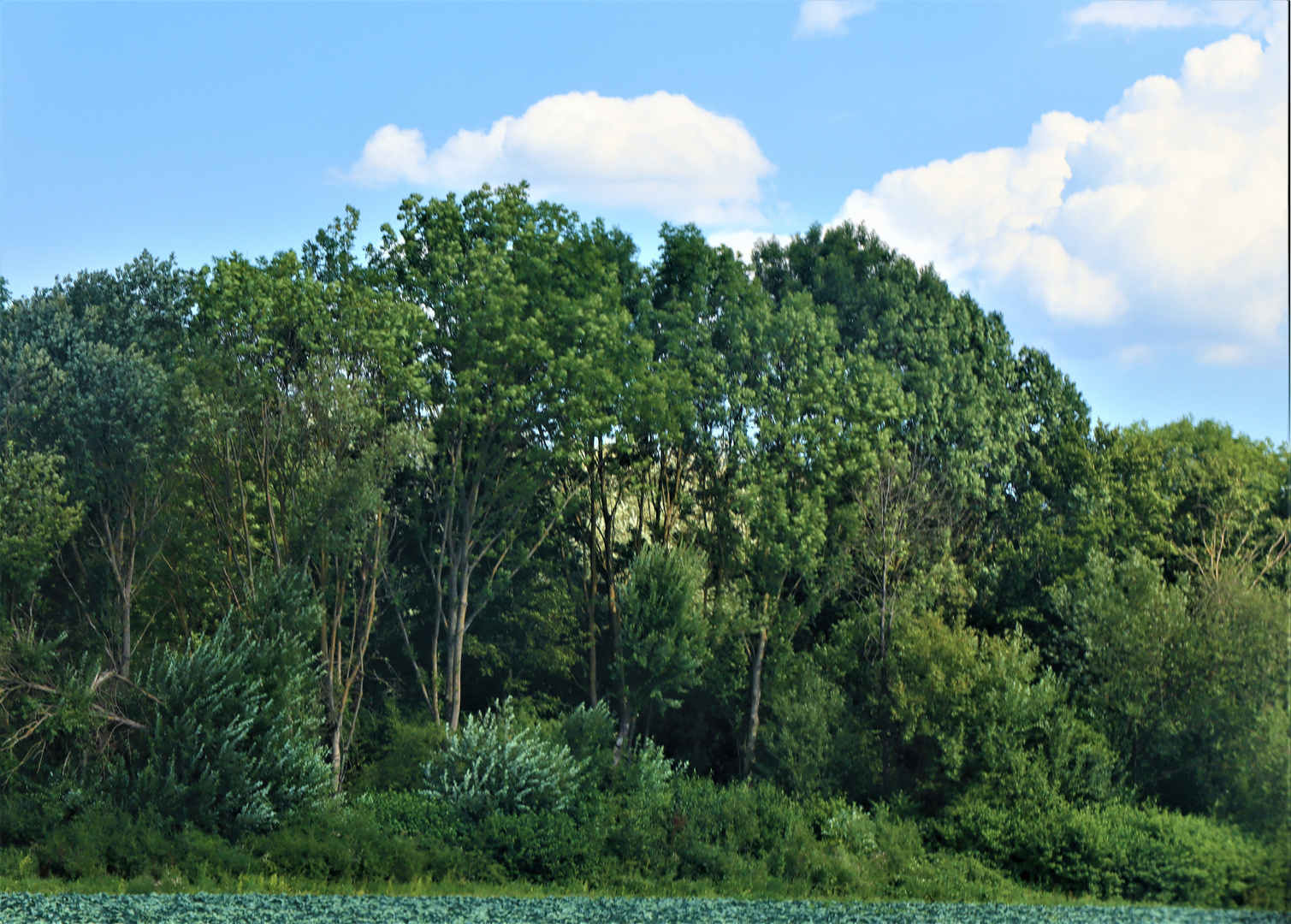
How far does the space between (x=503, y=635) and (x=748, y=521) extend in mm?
8095

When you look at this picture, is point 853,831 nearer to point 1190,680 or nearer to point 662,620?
point 662,620

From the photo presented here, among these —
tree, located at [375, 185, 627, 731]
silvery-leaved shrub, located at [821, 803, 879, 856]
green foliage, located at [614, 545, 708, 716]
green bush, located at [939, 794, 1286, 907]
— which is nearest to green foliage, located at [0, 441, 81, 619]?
tree, located at [375, 185, 627, 731]

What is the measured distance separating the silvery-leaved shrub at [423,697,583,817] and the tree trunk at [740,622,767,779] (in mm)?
5715

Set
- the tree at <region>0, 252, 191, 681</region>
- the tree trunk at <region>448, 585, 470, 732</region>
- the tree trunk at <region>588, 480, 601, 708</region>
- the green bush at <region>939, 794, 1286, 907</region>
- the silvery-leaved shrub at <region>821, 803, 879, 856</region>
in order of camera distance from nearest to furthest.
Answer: the green bush at <region>939, 794, 1286, 907</region>
the silvery-leaved shrub at <region>821, 803, 879, 856</region>
the tree at <region>0, 252, 191, 681</region>
the tree trunk at <region>448, 585, 470, 732</region>
the tree trunk at <region>588, 480, 601, 708</region>

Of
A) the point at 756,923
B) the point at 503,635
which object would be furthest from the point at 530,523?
the point at 756,923

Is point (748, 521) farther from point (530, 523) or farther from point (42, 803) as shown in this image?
point (42, 803)

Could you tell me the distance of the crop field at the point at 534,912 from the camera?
1866cm

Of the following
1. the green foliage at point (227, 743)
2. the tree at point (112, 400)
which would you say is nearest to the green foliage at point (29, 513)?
the tree at point (112, 400)

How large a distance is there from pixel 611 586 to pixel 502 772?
8.70 m

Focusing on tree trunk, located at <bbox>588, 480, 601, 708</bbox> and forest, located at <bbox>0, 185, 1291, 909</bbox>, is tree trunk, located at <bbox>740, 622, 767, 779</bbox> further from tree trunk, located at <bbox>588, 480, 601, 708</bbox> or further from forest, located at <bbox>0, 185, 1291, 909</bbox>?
tree trunk, located at <bbox>588, 480, 601, 708</bbox>

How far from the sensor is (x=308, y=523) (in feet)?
85.3

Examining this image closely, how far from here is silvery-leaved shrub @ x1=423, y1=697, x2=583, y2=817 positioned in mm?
24406

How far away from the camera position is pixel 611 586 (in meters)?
32.7

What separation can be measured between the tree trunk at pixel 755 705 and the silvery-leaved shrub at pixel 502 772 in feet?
18.8
